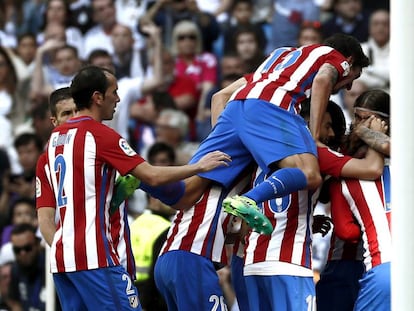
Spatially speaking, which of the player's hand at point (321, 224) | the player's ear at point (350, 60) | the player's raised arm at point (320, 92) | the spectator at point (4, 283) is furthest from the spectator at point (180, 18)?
the player's raised arm at point (320, 92)

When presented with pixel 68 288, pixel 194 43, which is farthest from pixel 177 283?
pixel 194 43

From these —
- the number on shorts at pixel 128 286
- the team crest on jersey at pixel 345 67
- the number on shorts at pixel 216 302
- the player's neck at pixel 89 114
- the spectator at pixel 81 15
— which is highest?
the spectator at pixel 81 15

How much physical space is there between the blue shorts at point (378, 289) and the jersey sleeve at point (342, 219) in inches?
9.6

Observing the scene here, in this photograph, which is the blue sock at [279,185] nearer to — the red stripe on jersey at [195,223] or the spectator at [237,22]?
the red stripe on jersey at [195,223]

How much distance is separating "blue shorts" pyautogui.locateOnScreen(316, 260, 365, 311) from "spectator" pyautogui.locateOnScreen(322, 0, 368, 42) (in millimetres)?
5558

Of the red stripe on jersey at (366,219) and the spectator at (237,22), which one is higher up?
the spectator at (237,22)

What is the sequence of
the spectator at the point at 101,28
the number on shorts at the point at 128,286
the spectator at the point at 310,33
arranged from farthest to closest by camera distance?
the spectator at the point at 101,28, the spectator at the point at 310,33, the number on shorts at the point at 128,286

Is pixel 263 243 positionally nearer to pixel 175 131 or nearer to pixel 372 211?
pixel 372 211

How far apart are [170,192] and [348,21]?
6.25m

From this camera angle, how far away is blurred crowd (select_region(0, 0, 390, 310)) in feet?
43.3

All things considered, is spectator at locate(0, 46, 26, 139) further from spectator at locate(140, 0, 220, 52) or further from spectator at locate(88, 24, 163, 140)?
spectator at locate(140, 0, 220, 52)

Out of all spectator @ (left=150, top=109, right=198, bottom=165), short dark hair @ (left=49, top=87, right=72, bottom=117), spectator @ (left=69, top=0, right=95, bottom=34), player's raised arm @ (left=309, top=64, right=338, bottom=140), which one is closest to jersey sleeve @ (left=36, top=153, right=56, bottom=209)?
short dark hair @ (left=49, top=87, right=72, bottom=117)

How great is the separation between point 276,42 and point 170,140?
152 centimetres

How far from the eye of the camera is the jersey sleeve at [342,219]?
759 cm
